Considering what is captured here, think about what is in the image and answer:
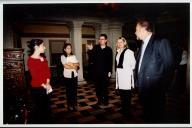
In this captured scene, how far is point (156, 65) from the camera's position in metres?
3.09

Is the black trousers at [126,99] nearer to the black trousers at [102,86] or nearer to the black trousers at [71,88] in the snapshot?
the black trousers at [102,86]

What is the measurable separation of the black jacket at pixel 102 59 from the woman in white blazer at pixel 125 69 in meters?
0.58

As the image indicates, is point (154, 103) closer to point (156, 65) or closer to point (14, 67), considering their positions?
point (156, 65)

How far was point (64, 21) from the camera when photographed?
23.6 feet

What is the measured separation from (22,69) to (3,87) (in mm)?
1526

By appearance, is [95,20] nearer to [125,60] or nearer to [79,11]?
[79,11]

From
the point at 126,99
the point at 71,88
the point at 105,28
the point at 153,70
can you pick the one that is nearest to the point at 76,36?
the point at 105,28

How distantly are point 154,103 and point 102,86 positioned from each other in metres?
1.52

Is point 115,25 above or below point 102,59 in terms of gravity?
above

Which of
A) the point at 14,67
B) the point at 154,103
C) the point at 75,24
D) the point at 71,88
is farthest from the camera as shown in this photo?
the point at 75,24

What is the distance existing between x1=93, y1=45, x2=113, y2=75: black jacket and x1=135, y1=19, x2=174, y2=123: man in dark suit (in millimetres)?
1261

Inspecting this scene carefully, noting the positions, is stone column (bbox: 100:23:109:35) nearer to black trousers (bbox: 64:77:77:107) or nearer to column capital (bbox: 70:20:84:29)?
column capital (bbox: 70:20:84:29)

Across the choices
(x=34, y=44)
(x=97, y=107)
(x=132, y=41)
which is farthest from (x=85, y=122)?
(x=132, y=41)

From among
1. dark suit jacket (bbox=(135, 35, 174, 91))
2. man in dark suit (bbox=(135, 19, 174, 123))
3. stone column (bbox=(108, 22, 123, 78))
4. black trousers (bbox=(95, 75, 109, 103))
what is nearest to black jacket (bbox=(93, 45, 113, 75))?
black trousers (bbox=(95, 75, 109, 103))
